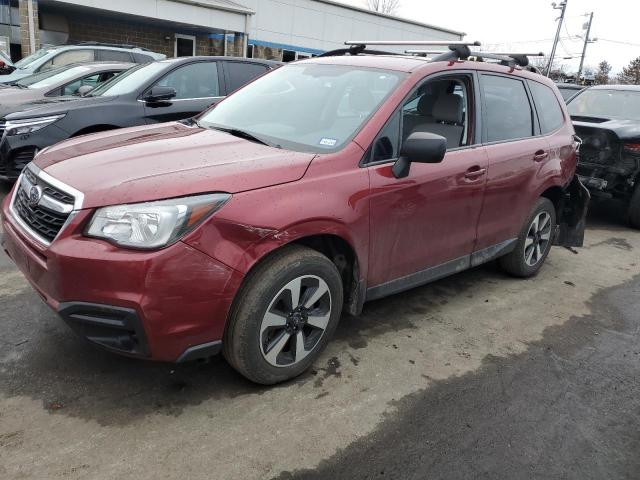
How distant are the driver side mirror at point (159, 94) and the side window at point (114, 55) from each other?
16.7ft

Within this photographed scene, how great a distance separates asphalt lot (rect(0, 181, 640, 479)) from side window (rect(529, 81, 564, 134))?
179cm

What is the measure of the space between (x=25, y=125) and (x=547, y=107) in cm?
533

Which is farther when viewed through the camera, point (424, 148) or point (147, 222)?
point (424, 148)

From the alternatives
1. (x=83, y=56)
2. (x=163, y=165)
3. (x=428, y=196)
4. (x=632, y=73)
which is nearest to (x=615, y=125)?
(x=428, y=196)

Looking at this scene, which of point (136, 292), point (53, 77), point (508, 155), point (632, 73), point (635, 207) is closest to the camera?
point (136, 292)

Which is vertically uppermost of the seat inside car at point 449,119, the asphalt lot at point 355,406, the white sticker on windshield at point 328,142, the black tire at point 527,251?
the seat inside car at point 449,119

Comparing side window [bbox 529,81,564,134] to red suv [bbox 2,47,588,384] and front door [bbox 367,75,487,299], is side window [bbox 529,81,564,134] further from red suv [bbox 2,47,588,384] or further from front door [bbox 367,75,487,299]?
front door [bbox 367,75,487,299]

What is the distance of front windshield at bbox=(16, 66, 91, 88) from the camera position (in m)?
7.70

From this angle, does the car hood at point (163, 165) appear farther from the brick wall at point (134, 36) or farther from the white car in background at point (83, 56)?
the brick wall at point (134, 36)

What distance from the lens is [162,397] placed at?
2.69 m

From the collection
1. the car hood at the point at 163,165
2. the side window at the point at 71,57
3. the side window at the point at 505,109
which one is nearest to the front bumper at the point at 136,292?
the car hood at the point at 163,165

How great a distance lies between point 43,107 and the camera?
5.99 meters

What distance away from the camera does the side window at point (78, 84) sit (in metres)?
7.56

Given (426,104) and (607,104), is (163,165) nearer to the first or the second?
(426,104)
